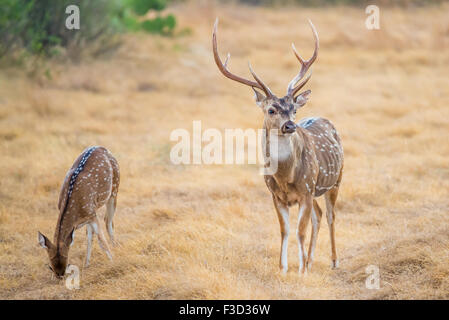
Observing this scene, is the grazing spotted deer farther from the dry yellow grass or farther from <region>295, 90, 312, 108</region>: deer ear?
<region>295, 90, 312, 108</region>: deer ear

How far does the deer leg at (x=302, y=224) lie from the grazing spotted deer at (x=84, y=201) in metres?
2.27

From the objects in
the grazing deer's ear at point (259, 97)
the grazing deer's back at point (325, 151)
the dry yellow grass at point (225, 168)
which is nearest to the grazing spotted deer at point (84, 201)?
the dry yellow grass at point (225, 168)

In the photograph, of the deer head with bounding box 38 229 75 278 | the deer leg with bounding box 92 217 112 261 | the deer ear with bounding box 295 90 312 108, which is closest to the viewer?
the deer head with bounding box 38 229 75 278

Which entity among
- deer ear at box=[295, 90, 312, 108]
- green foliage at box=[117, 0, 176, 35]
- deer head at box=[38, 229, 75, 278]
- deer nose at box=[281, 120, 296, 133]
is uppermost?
green foliage at box=[117, 0, 176, 35]

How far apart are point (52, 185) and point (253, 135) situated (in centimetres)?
472

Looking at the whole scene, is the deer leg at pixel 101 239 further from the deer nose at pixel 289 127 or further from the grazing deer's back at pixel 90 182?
the deer nose at pixel 289 127

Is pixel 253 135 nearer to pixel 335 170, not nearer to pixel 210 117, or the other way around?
pixel 210 117

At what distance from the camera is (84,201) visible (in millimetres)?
7527

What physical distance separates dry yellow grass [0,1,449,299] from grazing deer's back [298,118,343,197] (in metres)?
0.99

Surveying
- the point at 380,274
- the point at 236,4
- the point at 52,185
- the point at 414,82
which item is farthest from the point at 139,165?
the point at 236,4

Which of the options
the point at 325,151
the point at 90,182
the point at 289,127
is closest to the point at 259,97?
the point at 289,127

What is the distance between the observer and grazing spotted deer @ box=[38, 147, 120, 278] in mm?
7016

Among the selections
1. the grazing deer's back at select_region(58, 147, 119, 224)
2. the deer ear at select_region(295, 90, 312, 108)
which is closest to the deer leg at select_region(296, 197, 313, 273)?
the deer ear at select_region(295, 90, 312, 108)

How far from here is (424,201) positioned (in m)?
9.45
